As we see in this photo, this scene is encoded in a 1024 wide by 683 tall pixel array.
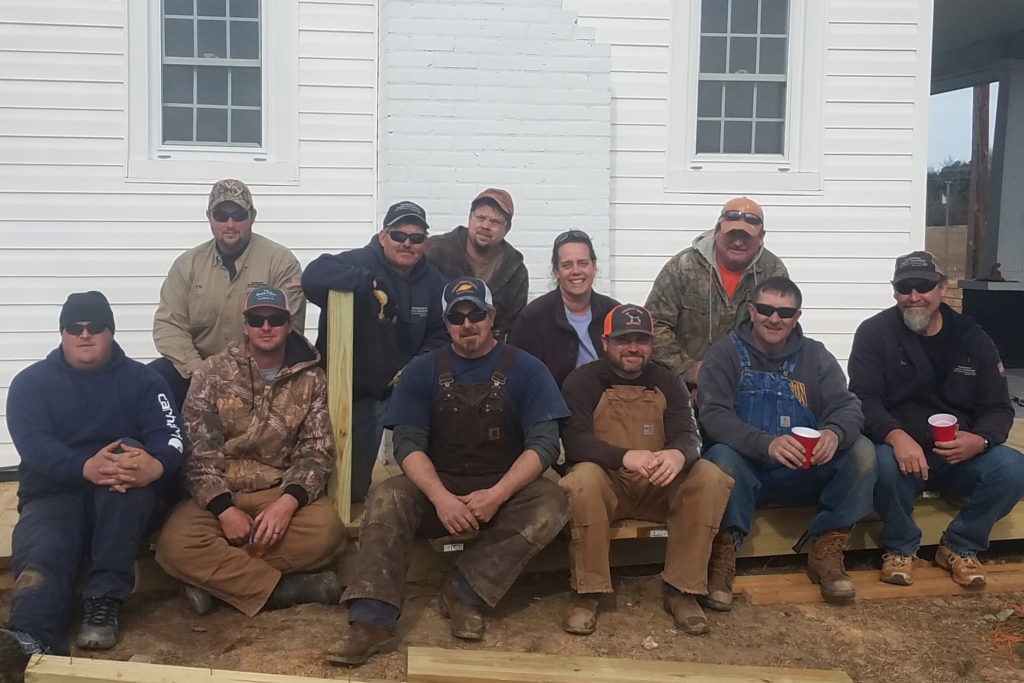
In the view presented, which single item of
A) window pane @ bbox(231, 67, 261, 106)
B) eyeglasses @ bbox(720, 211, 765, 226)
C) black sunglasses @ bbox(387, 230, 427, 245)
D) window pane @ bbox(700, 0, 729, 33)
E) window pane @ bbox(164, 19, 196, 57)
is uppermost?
window pane @ bbox(700, 0, 729, 33)

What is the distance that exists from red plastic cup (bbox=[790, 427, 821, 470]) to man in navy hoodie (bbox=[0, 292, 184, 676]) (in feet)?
8.37

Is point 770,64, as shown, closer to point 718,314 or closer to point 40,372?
point 718,314

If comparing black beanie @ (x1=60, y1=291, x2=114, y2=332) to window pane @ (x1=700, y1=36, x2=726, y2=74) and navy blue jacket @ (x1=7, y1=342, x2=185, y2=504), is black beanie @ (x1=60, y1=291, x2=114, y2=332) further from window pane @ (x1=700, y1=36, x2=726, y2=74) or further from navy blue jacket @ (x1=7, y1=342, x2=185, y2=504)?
window pane @ (x1=700, y1=36, x2=726, y2=74)

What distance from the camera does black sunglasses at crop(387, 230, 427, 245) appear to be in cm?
428

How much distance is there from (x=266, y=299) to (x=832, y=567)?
109 inches

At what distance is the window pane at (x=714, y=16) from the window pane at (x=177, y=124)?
3735 millimetres

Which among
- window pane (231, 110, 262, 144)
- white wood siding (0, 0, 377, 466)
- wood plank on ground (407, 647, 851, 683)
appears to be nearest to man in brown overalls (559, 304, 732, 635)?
wood plank on ground (407, 647, 851, 683)

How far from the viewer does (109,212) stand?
6.05 metres

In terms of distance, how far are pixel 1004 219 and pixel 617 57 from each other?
684 centimetres

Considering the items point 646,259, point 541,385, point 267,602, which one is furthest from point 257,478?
point 646,259

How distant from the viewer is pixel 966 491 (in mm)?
4395

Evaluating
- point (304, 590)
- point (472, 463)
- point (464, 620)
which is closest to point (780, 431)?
point (472, 463)

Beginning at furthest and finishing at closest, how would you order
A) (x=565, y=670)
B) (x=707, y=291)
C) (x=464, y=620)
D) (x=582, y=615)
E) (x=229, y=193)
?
(x=707, y=291), (x=229, y=193), (x=582, y=615), (x=464, y=620), (x=565, y=670)

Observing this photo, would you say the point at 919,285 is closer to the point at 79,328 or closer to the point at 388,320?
the point at 388,320
